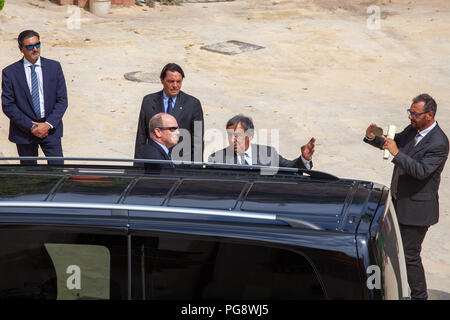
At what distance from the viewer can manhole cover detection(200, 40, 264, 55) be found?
17.0m

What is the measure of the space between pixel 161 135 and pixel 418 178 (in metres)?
2.26

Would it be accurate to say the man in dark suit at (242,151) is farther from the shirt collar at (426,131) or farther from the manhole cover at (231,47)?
the manhole cover at (231,47)

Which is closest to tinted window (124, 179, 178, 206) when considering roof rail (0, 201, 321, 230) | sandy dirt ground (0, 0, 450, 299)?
roof rail (0, 201, 321, 230)

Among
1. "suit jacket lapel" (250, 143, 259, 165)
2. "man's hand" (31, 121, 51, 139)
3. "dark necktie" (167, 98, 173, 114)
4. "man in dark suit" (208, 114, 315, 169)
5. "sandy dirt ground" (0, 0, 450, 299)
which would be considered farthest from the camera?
"sandy dirt ground" (0, 0, 450, 299)

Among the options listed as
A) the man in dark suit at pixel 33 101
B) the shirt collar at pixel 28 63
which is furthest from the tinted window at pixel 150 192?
the shirt collar at pixel 28 63

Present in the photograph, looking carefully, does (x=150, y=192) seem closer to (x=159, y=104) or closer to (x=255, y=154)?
(x=255, y=154)

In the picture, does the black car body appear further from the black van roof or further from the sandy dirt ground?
the sandy dirt ground

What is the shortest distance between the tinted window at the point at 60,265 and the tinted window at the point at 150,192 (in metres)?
0.37

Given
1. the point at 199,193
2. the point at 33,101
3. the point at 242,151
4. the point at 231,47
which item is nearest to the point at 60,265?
the point at 199,193

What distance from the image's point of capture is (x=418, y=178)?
20.5 ft

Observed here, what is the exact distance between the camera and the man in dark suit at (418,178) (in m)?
6.29
